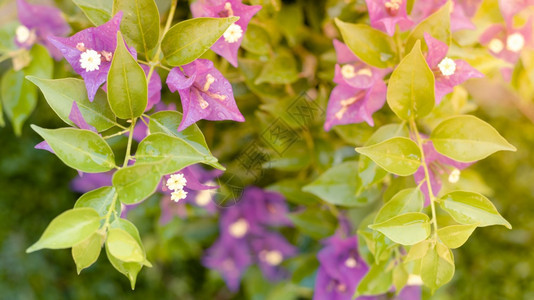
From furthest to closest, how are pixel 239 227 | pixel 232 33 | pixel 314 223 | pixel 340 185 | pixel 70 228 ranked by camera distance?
pixel 239 227 < pixel 314 223 < pixel 340 185 < pixel 232 33 < pixel 70 228

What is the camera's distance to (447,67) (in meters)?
0.53

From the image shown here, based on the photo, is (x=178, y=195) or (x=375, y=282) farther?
(x=375, y=282)

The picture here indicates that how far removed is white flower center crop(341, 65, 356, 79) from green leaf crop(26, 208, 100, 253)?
0.32 m

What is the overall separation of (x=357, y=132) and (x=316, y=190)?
0.10 m

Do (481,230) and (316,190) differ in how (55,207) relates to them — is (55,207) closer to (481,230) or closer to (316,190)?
(316,190)

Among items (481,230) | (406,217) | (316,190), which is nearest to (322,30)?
(316,190)

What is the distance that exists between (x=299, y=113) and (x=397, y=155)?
24 centimetres

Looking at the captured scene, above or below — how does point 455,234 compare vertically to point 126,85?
below

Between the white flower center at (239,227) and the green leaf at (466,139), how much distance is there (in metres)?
0.48

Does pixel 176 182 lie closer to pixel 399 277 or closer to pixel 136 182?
pixel 136 182

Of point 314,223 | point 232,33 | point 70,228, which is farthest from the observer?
point 314,223

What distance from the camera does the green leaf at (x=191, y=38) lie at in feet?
1.59

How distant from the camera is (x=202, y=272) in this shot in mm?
1353

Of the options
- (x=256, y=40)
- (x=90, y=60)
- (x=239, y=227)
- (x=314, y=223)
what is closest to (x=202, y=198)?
(x=239, y=227)
